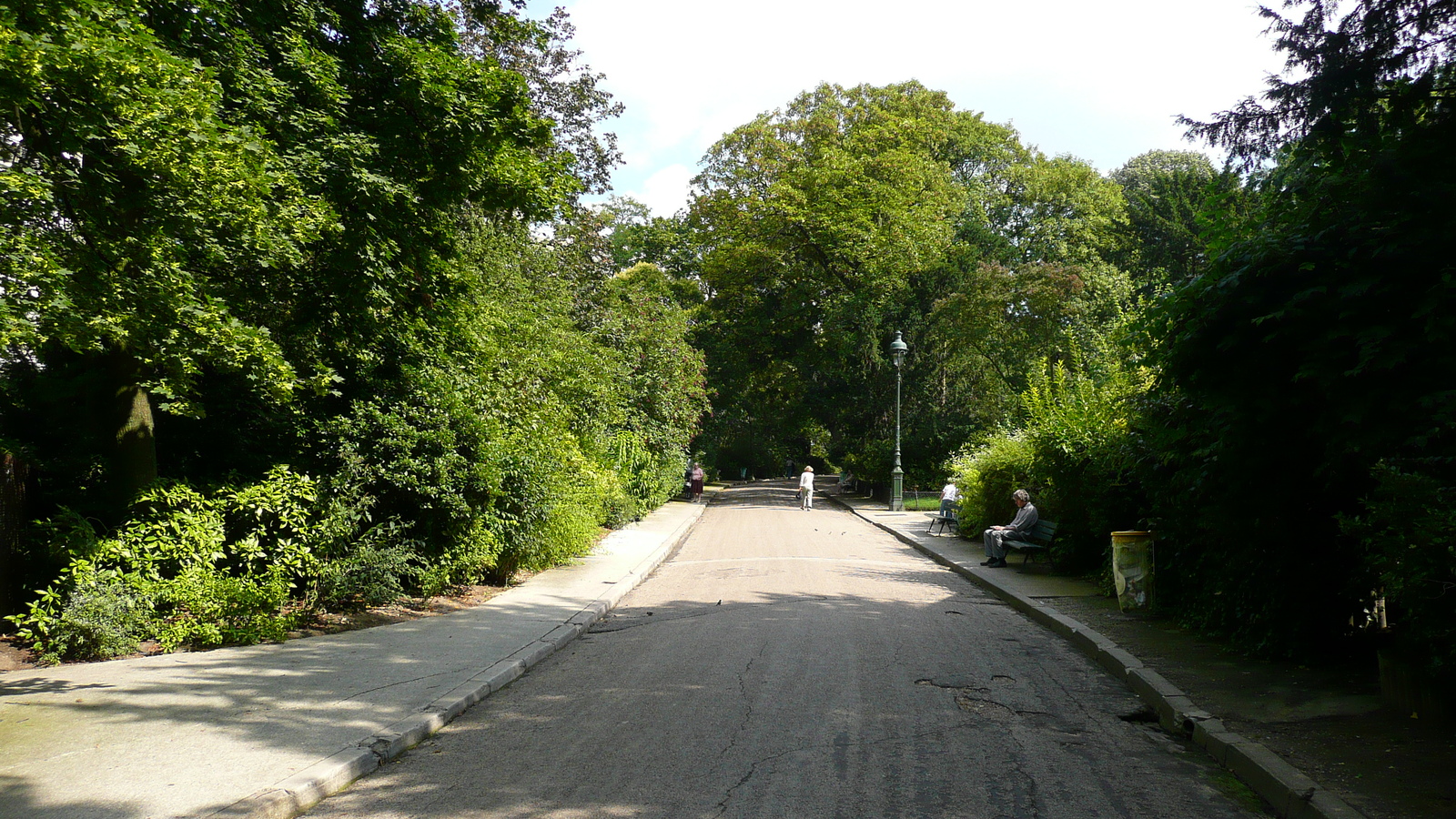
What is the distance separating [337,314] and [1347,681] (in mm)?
10142

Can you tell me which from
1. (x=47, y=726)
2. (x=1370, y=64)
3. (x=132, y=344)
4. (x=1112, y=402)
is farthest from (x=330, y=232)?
(x=1112, y=402)

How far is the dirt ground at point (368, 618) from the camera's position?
300 inches

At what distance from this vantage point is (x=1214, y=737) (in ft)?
18.3

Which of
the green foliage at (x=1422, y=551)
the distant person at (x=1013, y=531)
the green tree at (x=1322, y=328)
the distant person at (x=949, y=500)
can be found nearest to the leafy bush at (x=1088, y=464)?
the distant person at (x=1013, y=531)

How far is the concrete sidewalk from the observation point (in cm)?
460

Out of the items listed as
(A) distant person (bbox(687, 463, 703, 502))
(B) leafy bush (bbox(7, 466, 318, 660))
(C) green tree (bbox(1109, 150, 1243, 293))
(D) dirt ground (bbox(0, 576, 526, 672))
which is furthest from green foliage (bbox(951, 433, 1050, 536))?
(A) distant person (bbox(687, 463, 703, 502))

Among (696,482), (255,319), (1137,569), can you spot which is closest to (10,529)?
(255,319)

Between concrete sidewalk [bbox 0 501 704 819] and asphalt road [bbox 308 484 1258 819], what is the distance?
0.24 m

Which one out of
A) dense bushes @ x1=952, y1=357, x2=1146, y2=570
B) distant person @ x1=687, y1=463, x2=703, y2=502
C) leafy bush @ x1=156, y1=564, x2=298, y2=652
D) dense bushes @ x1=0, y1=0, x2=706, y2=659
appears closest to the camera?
dense bushes @ x1=0, y1=0, x2=706, y2=659

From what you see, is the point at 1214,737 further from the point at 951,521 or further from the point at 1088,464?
the point at 951,521

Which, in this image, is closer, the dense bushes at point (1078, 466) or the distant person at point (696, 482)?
the dense bushes at point (1078, 466)

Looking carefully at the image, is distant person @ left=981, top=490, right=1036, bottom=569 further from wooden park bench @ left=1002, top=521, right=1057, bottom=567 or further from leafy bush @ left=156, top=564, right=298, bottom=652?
leafy bush @ left=156, top=564, right=298, bottom=652

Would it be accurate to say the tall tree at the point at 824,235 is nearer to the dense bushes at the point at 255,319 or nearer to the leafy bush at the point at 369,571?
the dense bushes at the point at 255,319

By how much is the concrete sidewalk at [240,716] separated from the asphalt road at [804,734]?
245 millimetres
